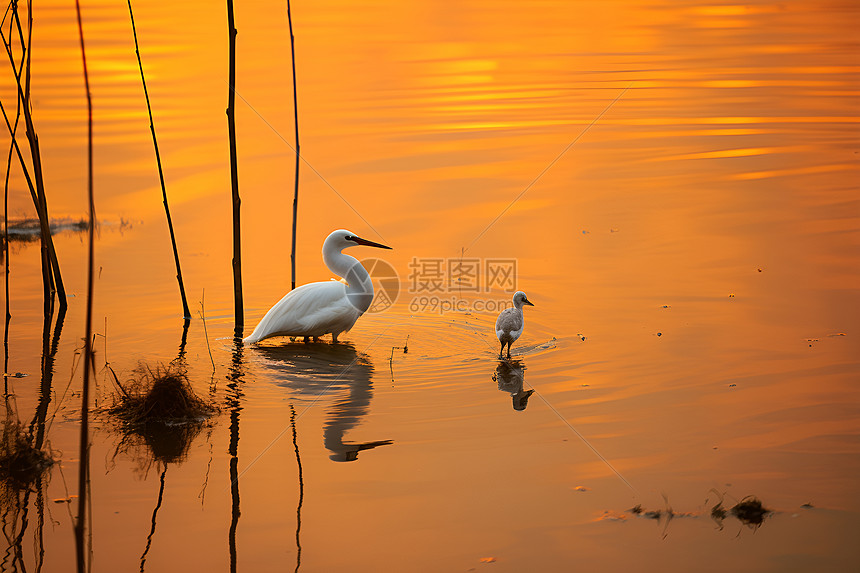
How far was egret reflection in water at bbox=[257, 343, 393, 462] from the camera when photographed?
5615 millimetres

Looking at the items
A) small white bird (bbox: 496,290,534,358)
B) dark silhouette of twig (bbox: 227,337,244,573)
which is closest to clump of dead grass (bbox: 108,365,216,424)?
dark silhouette of twig (bbox: 227,337,244,573)

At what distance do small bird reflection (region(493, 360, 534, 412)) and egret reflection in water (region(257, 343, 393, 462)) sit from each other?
962 millimetres

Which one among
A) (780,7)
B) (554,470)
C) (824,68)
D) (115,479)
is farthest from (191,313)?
(780,7)

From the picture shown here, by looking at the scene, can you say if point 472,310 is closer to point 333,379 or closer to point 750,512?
point 333,379

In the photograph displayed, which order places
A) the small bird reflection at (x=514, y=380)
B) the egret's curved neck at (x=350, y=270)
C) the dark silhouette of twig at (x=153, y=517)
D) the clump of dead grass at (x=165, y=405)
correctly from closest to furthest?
the dark silhouette of twig at (x=153, y=517)
the clump of dead grass at (x=165, y=405)
the small bird reflection at (x=514, y=380)
the egret's curved neck at (x=350, y=270)

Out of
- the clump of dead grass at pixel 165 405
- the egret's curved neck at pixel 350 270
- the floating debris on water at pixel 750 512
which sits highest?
the egret's curved neck at pixel 350 270

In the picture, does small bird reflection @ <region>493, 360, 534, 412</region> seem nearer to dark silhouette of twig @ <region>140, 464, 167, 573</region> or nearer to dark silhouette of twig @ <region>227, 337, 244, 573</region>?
dark silhouette of twig @ <region>227, 337, 244, 573</region>

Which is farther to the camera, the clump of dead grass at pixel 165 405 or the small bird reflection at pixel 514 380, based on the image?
the small bird reflection at pixel 514 380

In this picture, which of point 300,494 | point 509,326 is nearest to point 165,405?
point 300,494

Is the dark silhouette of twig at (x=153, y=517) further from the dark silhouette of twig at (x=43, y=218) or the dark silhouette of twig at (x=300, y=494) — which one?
the dark silhouette of twig at (x=43, y=218)

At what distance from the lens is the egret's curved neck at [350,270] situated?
8.45 m

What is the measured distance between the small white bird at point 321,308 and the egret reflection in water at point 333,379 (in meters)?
0.19

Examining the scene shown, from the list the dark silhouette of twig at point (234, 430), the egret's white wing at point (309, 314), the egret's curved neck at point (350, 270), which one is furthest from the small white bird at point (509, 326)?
the dark silhouette of twig at point (234, 430)

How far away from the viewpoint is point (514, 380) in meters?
6.63
